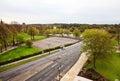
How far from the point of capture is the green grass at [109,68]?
3767 centimetres

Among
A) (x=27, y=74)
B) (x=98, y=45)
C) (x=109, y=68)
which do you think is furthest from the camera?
(x=98, y=45)

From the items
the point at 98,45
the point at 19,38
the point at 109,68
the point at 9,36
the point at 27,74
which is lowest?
the point at 27,74

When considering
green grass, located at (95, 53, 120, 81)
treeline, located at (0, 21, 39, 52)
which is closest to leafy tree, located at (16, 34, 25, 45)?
treeline, located at (0, 21, 39, 52)

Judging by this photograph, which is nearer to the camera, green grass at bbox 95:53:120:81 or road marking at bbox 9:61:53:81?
road marking at bbox 9:61:53:81

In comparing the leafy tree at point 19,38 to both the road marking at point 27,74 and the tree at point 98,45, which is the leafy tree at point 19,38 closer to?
the road marking at point 27,74

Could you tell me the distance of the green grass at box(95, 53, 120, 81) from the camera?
1483 inches

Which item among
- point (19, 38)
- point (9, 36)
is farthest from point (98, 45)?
point (19, 38)

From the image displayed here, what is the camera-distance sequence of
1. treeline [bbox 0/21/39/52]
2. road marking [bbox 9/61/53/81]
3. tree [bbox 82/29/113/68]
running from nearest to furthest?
1. road marking [bbox 9/61/53/81]
2. tree [bbox 82/29/113/68]
3. treeline [bbox 0/21/39/52]

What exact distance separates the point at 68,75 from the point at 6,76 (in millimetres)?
16260

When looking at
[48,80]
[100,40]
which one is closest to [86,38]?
[100,40]

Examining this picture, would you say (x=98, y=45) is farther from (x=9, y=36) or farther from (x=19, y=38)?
(x=19, y=38)

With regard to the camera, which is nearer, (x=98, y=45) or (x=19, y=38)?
(x=98, y=45)

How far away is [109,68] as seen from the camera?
42.6 metres

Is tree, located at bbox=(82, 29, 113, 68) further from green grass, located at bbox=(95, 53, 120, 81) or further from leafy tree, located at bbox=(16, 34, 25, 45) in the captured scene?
leafy tree, located at bbox=(16, 34, 25, 45)
